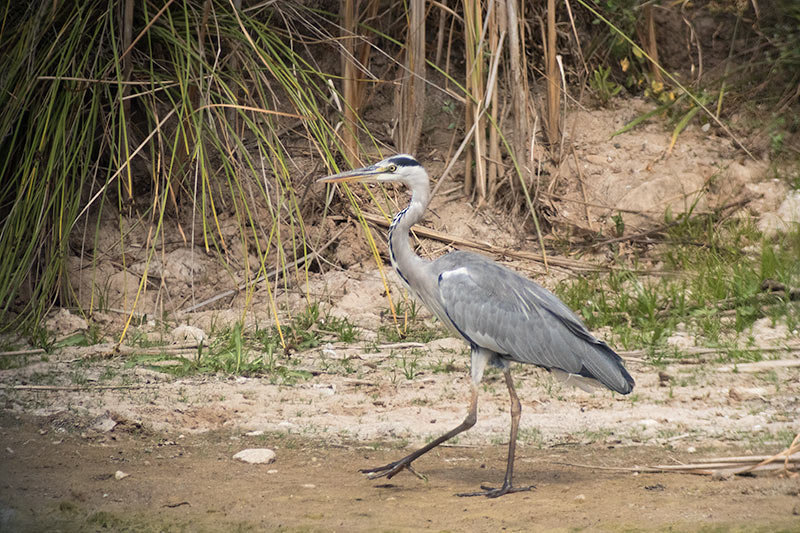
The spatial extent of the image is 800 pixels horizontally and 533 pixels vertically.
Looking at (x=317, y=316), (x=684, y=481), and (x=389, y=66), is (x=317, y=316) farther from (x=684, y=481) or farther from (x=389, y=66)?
(x=684, y=481)

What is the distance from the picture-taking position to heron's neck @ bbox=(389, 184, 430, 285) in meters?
4.45

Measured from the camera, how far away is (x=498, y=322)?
4152mm

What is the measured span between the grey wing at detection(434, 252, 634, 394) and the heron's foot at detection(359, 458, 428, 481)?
0.61m

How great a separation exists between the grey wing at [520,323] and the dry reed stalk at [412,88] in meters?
2.49

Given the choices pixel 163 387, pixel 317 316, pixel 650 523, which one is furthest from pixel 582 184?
pixel 650 523

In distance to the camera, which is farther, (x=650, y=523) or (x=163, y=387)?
(x=163, y=387)

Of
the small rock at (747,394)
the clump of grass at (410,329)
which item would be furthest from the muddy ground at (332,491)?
the clump of grass at (410,329)

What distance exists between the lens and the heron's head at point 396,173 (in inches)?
177

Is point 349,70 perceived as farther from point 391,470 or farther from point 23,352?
point 391,470

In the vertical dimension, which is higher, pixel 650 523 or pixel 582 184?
pixel 582 184

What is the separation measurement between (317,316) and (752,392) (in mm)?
2585

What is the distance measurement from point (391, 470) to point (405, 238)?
112 cm

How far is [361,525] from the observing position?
11.2ft

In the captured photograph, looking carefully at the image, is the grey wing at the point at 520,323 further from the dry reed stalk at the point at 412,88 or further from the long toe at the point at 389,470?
the dry reed stalk at the point at 412,88
